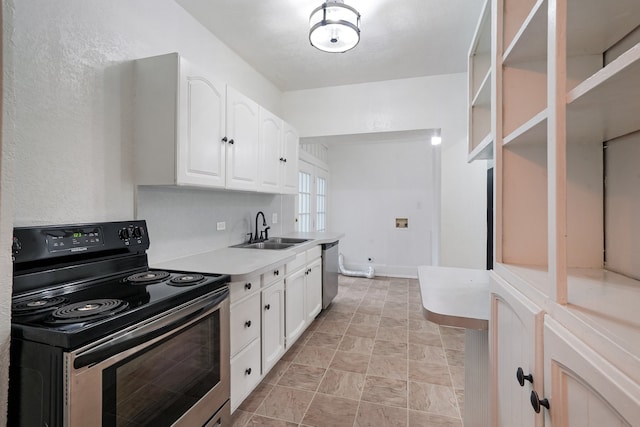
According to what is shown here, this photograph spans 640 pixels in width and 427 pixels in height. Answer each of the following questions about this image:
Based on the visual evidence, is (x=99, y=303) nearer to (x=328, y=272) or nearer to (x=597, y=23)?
(x=597, y=23)

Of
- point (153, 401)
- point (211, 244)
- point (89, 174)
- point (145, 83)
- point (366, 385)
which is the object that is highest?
point (145, 83)

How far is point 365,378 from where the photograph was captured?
2193mm

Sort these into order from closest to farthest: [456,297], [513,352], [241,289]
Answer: [513,352] < [456,297] < [241,289]

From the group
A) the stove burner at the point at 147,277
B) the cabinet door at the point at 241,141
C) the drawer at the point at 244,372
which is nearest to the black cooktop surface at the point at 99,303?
the stove burner at the point at 147,277

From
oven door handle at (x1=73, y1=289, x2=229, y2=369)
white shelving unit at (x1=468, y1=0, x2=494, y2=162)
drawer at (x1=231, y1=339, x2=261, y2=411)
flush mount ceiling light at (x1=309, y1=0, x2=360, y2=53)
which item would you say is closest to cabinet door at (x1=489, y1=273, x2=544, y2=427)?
white shelving unit at (x1=468, y1=0, x2=494, y2=162)

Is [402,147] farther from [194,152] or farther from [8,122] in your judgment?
[8,122]

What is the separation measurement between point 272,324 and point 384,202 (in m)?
3.76

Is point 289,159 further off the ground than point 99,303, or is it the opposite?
point 289,159

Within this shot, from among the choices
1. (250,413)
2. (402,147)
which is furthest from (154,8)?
(402,147)

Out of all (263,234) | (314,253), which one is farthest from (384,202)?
(263,234)

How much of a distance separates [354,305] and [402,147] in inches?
117

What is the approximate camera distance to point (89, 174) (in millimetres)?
1491

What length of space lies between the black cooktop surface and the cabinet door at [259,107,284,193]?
1179 mm

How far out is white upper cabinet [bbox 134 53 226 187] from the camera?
5.31 ft
